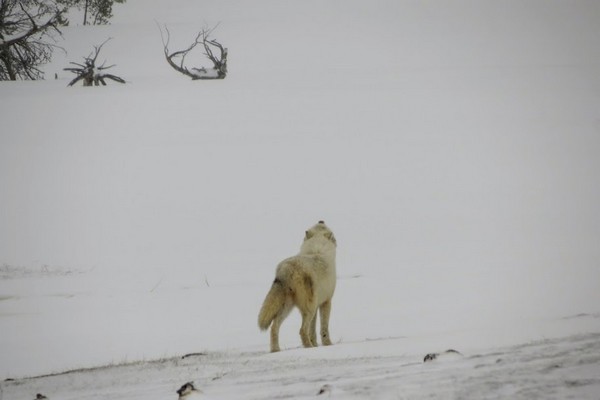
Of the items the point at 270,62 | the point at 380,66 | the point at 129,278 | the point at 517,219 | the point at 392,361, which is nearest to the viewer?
the point at 392,361

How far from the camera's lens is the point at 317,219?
14773mm

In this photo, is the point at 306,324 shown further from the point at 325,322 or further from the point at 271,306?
the point at 325,322

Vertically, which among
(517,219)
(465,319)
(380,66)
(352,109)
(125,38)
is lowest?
(465,319)

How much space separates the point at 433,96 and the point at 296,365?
62.7ft

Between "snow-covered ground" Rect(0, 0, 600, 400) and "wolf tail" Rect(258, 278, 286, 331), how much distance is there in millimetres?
379

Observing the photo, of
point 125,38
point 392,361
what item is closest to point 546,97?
point 392,361

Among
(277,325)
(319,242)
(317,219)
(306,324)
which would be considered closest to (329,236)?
(319,242)

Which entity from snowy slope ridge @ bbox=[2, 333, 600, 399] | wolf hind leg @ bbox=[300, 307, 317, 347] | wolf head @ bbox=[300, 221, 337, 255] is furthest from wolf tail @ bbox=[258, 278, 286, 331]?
wolf head @ bbox=[300, 221, 337, 255]

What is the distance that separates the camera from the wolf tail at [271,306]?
6836 mm

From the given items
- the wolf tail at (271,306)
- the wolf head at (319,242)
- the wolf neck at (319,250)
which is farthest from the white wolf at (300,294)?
the wolf head at (319,242)

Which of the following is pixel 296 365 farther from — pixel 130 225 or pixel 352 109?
pixel 352 109

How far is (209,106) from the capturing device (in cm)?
2266

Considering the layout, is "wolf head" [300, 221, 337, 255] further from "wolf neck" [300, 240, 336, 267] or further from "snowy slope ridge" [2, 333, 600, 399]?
"snowy slope ridge" [2, 333, 600, 399]

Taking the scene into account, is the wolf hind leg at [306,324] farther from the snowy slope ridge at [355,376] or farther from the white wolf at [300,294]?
the snowy slope ridge at [355,376]
